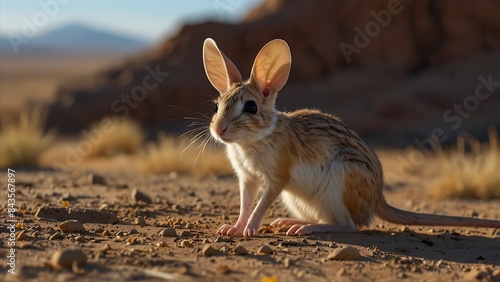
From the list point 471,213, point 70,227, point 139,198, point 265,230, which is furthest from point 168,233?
point 471,213

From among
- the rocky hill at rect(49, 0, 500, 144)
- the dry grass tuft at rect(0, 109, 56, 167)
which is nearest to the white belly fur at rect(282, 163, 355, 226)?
the dry grass tuft at rect(0, 109, 56, 167)

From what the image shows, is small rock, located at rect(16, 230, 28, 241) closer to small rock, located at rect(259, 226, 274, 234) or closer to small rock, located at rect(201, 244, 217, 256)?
small rock, located at rect(201, 244, 217, 256)


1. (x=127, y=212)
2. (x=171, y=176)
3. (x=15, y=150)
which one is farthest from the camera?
(x=15, y=150)

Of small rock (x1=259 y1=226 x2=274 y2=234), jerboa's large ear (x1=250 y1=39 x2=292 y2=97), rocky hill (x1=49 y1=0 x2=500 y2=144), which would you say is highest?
rocky hill (x1=49 y1=0 x2=500 y2=144)

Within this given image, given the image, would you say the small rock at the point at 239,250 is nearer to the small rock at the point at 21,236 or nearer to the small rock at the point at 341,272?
the small rock at the point at 341,272

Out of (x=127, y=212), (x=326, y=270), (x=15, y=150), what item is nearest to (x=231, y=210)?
(x=127, y=212)

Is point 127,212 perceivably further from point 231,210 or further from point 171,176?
point 171,176

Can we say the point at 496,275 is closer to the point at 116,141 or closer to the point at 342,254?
the point at 342,254
